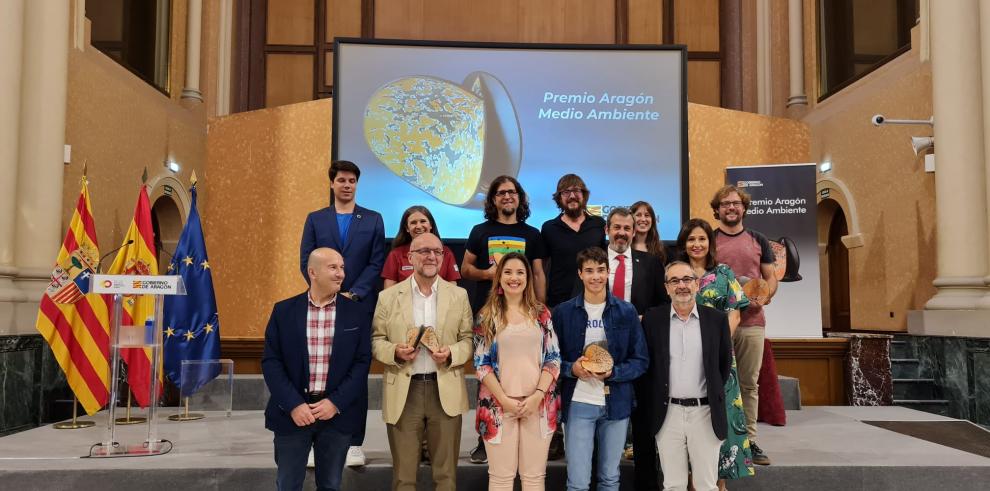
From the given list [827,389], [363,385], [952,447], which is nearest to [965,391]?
[827,389]

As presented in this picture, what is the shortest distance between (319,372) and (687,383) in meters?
1.46

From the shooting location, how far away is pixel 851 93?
7977 mm

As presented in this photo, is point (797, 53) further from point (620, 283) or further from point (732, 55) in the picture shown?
point (620, 283)

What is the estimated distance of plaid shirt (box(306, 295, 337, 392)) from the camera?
3002mm

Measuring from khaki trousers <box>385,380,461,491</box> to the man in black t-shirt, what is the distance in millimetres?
780

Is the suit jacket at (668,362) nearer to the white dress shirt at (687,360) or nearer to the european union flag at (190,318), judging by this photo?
the white dress shirt at (687,360)

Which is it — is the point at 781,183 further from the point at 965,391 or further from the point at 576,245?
the point at 576,245

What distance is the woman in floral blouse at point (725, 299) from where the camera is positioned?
3.27 meters

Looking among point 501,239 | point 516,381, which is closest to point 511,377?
point 516,381

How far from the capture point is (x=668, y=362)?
3197mm

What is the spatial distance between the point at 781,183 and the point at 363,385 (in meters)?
5.27

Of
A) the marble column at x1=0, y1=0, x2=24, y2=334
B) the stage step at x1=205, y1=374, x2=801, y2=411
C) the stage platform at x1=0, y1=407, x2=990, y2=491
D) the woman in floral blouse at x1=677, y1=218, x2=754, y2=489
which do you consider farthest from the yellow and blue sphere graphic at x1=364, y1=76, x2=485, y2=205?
the woman in floral blouse at x1=677, y1=218, x2=754, y2=489

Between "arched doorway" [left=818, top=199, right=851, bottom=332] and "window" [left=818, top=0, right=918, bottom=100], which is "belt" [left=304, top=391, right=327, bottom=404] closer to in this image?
"window" [left=818, top=0, right=918, bottom=100]

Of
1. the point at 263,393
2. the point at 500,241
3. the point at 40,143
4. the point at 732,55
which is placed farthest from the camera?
the point at 732,55
